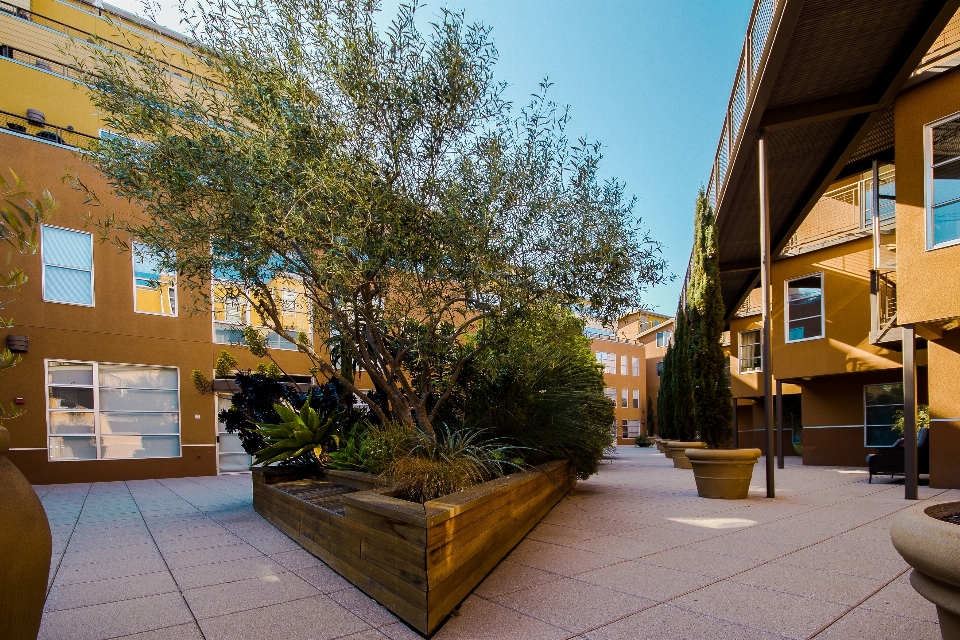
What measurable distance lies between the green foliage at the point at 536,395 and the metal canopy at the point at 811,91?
14.2ft

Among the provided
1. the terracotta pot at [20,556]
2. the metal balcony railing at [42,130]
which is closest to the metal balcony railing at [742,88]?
the terracotta pot at [20,556]

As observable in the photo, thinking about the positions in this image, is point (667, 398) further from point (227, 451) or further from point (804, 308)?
point (227, 451)

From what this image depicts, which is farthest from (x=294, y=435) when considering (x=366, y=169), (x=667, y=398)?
(x=667, y=398)

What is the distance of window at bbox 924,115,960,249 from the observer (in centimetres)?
778

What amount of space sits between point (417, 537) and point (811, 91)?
836cm

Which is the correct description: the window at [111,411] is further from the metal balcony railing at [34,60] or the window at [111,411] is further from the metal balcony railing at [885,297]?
the metal balcony railing at [885,297]

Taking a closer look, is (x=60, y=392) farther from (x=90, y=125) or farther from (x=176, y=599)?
(x=176, y=599)

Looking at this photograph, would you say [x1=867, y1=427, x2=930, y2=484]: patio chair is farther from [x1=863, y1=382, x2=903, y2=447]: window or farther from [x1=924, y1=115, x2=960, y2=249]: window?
[x1=863, y1=382, x2=903, y2=447]: window

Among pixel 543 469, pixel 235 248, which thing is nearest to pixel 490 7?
pixel 235 248

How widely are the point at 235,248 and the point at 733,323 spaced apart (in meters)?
17.7

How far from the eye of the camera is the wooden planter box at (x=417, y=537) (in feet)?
9.95

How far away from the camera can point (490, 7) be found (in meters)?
5.64

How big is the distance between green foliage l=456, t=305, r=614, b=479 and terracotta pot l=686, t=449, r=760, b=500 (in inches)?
54.3

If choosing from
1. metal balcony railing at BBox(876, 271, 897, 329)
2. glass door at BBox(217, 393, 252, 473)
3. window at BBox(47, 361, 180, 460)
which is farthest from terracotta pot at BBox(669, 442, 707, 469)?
window at BBox(47, 361, 180, 460)
